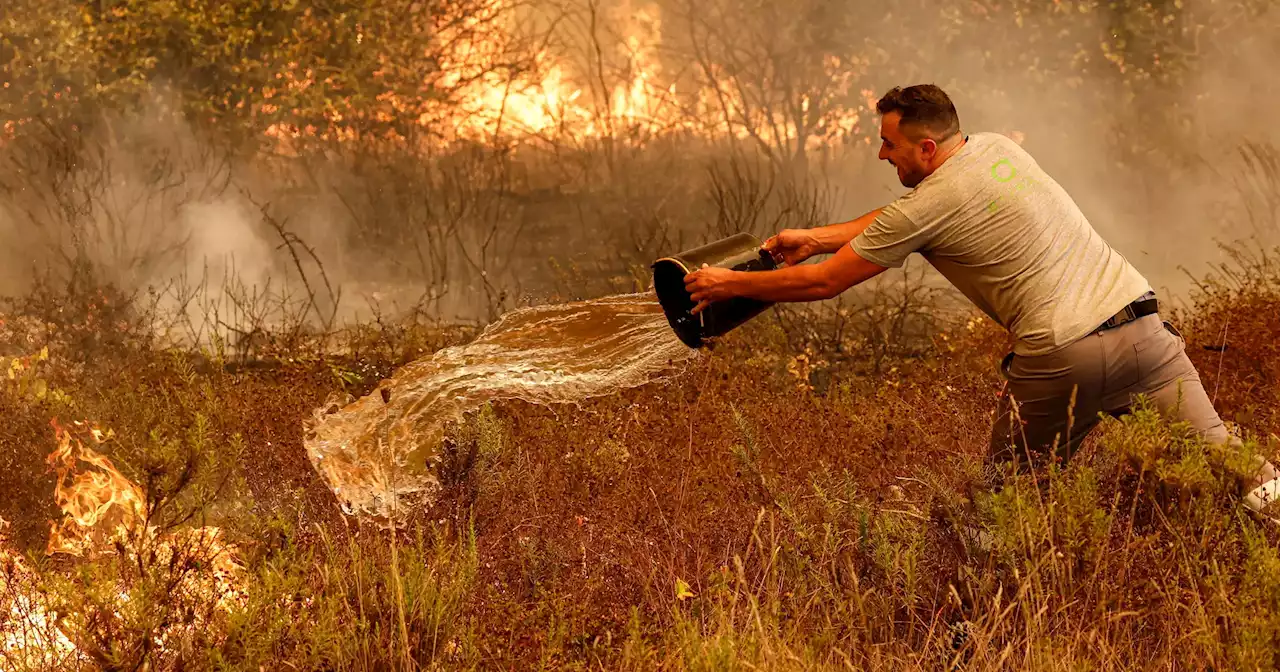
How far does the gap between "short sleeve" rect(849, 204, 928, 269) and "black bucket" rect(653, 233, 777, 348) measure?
0.45 metres

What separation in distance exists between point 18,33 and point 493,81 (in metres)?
3.73

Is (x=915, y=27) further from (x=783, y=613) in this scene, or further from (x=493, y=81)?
(x=783, y=613)

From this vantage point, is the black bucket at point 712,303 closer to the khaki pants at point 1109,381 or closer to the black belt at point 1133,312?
the khaki pants at point 1109,381

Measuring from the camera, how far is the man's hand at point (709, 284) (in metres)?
3.60

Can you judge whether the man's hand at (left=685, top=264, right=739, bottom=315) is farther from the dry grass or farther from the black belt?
the black belt

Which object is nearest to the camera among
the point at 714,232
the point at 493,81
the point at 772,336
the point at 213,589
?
the point at 213,589

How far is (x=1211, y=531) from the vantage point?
3285 mm

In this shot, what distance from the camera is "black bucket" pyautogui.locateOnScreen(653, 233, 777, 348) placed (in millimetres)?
3768

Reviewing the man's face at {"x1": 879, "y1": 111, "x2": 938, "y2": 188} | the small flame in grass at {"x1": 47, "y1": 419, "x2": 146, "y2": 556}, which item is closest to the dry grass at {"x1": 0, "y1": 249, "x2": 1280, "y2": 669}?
the small flame in grass at {"x1": 47, "y1": 419, "x2": 146, "y2": 556}

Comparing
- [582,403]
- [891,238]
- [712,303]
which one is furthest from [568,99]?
[891,238]

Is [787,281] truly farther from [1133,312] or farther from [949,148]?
[1133,312]

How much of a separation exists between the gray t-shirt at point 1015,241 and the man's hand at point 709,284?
38 centimetres

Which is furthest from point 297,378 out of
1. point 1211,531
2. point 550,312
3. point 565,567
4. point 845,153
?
point 845,153

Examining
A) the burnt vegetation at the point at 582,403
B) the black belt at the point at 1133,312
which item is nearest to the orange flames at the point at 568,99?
the burnt vegetation at the point at 582,403
